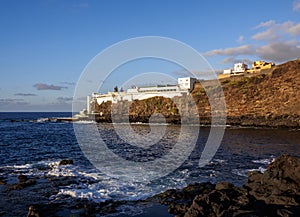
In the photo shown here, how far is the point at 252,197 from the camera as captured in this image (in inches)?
529

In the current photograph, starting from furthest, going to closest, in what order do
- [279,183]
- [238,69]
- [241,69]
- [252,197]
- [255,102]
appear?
[238,69] → [241,69] → [255,102] → [279,183] → [252,197]

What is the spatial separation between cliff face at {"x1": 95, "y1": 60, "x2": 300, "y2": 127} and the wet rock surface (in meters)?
51.7

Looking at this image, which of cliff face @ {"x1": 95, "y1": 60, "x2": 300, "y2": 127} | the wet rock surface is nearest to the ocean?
the wet rock surface

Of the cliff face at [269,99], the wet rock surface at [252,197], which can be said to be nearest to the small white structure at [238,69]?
the cliff face at [269,99]

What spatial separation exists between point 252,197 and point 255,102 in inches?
2697

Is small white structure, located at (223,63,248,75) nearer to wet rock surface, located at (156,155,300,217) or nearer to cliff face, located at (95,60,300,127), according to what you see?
cliff face, located at (95,60,300,127)

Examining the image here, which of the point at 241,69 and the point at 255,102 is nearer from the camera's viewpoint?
the point at 255,102

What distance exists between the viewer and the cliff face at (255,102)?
6838 cm

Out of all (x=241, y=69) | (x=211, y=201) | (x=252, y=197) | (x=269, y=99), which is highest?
(x=241, y=69)

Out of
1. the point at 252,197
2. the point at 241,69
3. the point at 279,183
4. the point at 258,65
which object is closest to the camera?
the point at 252,197

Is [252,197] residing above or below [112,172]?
above

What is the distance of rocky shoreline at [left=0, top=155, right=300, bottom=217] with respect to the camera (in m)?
11.4

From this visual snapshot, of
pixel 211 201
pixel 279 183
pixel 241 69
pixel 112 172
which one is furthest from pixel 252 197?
pixel 241 69

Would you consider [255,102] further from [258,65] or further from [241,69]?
[258,65]
